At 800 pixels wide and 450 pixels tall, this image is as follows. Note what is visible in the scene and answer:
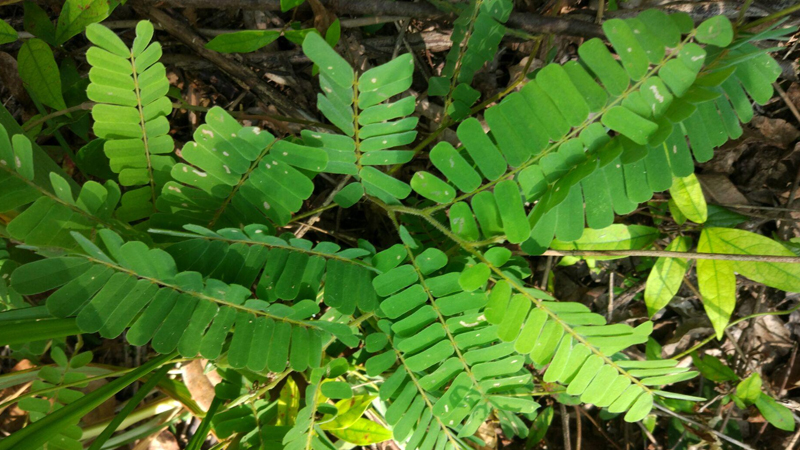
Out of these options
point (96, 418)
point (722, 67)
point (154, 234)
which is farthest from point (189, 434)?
point (722, 67)

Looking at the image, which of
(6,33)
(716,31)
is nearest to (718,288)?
(716,31)

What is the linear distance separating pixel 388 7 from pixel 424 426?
1223 millimetres

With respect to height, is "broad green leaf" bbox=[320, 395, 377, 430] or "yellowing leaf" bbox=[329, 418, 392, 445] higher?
"broad green leaf" bbox=[320, 395, 377, 430]

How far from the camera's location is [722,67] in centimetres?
98

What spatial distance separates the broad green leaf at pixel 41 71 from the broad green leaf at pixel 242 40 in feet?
1.47

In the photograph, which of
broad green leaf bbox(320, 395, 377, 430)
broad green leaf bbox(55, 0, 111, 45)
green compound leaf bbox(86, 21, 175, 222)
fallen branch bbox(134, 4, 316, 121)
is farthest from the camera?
fallen branch bbox(134, 4, 316, 121)

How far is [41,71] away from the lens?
1460mm

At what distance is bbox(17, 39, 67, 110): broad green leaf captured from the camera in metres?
1.44

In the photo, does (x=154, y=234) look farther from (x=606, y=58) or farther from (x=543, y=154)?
(x=606, y=58)

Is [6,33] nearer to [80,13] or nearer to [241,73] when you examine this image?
[80,13]

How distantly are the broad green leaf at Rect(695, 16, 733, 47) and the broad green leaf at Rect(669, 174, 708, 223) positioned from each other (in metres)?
0.65

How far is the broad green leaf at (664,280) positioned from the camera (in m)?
1.55

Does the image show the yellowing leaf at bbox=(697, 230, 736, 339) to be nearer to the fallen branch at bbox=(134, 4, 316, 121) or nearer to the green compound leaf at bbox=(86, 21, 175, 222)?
the fallen branch at bbox=(134, 4, 316, 121)

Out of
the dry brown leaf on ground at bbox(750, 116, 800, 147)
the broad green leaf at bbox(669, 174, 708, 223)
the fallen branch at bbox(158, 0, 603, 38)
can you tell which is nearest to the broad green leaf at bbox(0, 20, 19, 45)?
the fallen branch at bbox(158, 0, 603, 38)
